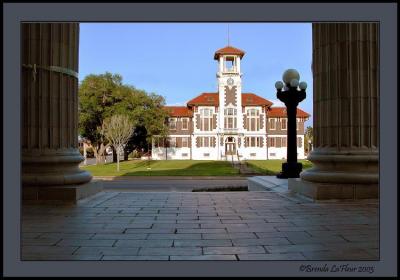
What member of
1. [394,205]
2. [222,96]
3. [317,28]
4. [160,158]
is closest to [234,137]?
[222,96]

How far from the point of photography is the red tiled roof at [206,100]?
219 ft

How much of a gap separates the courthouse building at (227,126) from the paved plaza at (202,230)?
57534 mm

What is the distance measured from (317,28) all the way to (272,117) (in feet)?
199

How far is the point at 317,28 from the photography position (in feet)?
29.2

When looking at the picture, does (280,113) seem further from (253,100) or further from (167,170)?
(167,170)

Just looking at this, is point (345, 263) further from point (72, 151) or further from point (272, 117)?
point (272, 117)

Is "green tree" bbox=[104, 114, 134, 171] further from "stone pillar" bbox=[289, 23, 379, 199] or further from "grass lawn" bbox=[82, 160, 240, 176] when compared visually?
"stone pillar" bbox=[289, 23, 379, 199]

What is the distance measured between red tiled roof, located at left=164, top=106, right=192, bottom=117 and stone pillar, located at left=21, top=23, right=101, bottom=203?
58200 mm

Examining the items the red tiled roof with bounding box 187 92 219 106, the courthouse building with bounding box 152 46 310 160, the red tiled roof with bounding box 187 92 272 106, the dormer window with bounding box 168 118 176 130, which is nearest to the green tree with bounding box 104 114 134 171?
the courthouse building with bounding box 152 46 310 160

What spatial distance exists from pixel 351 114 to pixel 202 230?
433 cm

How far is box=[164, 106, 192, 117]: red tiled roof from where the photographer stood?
67562 millimetres

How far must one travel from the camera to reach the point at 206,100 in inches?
2665

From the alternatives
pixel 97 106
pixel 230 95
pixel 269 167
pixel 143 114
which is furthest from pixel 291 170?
pixel 230 95

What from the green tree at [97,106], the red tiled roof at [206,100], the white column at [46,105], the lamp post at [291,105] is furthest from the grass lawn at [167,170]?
the red tiled roof at [206,100]
